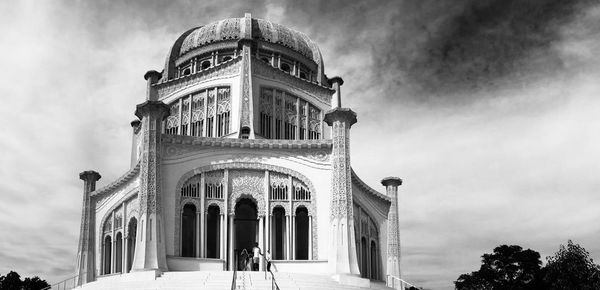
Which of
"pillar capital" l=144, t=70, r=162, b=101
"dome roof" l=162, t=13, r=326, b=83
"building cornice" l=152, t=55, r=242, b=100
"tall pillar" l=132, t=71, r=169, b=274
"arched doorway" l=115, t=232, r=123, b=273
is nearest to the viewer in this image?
"tall pillar" l=132, t=71, r=169, b=274

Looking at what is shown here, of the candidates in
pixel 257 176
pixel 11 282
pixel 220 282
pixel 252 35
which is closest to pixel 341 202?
pixel 257 176

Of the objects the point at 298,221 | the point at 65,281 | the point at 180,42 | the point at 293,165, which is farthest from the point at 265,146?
the point at 180,42

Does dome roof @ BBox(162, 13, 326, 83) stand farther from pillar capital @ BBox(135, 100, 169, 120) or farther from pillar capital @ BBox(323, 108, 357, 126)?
pillar capital @ BBox(135, 100, 169, 120)

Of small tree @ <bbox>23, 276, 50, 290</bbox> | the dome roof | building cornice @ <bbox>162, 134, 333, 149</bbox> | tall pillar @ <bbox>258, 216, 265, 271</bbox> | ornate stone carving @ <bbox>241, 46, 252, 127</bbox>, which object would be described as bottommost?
small tree @ <bbox>23, 276, 50, 290</bbox>

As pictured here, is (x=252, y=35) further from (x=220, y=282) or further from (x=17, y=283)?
(x=17, y=283)

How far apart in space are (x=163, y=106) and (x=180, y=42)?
50.3 feet

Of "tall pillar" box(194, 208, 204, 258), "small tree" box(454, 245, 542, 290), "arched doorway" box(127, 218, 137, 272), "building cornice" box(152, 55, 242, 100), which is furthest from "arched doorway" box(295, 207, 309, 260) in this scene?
"small tree" box(454, 245, 542, 290)

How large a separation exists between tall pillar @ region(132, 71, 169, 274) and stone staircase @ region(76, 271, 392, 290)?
3.32ft

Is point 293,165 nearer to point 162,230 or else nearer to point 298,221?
point 298,221

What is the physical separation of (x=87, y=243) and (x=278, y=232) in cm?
1155

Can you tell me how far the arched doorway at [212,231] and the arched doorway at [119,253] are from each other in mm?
5334

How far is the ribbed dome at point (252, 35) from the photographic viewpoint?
47531 millimetres

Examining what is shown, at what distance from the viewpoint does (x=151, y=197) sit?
33438 millimetres

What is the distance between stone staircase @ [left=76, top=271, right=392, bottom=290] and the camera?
95.1ft
